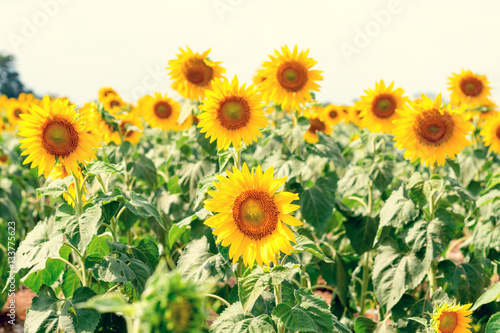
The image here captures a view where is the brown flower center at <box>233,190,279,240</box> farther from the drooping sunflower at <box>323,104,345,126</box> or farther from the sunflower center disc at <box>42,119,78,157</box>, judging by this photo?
the drooping sunflower at <box>323,104,345,126</box>

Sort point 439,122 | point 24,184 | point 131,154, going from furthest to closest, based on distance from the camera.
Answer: point 24,184
point 131,154
point 439,122

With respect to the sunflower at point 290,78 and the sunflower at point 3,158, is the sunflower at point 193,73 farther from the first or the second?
the sunflower at point 3,158

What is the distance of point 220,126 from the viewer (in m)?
2.87

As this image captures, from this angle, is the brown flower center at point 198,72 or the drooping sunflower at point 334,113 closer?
the brown flower center at point 198,72

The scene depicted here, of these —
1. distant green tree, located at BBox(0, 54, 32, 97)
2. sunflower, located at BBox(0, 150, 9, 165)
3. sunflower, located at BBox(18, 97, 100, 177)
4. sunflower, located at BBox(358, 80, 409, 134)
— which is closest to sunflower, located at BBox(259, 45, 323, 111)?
sunflower, located at BBox(358, 80, 409, 134)

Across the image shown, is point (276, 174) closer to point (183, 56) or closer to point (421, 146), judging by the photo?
point (421, 146)

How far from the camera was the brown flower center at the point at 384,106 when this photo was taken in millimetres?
4141

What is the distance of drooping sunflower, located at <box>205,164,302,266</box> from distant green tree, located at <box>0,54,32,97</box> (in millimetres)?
44769

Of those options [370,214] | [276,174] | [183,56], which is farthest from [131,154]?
[370,214]

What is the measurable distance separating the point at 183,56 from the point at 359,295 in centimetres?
282

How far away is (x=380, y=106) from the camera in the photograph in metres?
4.18

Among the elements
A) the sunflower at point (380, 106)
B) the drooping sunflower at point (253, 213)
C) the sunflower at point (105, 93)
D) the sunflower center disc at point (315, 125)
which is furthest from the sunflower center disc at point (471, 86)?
the sunflower at point (105, 93)

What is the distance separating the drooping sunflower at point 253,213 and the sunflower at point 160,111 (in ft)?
11.5

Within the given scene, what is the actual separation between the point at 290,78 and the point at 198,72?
0.83m
